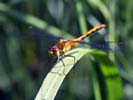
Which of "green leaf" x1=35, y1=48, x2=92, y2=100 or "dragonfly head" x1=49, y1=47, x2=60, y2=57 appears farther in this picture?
"dragonfly head" x1=49, y1=47, x2=60, y2=57

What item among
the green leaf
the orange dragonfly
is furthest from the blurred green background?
the green leaf

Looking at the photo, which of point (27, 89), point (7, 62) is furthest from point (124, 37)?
point (7, 62)

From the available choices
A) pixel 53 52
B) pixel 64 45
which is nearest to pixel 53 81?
pixel 53 52

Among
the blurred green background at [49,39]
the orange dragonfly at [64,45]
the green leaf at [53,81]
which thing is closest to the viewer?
the green leaf at [53,81]

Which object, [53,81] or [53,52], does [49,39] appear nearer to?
[53,52]

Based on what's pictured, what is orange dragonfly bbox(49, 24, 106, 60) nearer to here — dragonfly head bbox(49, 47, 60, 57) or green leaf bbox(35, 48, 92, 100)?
dragonfly head bbox(49, 47, 60, 57)

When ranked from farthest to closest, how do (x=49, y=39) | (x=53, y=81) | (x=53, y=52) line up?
1. (x=49, y=39)
2. (x=53, y=52)
3. (x=53, y=81)

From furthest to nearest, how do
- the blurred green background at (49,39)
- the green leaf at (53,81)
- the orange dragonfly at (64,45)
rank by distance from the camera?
the blurred green background at (49,39) < the orange dragonfly at (64,45) < the green leaf at (53,81)

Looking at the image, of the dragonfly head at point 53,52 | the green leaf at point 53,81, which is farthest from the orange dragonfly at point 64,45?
the green leaf at point 53,81

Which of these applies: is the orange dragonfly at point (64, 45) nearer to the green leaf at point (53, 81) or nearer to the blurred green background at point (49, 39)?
the blurred green background at point (49, 39)
